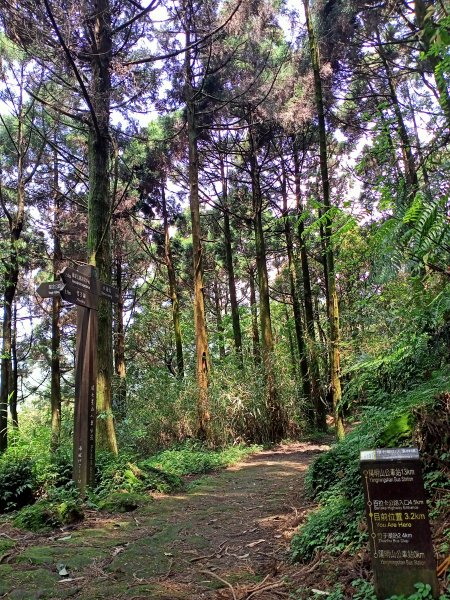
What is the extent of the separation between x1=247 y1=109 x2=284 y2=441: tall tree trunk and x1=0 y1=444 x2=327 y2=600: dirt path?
6213 millimetres

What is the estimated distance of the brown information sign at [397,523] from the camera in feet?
8.59

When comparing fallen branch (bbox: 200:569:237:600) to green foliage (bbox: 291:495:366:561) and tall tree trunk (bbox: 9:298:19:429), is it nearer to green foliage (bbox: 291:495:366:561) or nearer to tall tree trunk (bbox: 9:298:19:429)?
green foliage (bbox: 291:495:366:561)

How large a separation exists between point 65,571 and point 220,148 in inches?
595

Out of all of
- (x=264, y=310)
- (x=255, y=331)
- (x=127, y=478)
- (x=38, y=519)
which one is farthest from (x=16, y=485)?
(x=255, y=331)

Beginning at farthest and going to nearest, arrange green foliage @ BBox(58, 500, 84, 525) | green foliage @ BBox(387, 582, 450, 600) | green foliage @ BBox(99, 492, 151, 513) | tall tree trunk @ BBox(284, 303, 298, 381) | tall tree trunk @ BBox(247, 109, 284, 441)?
tall tree trunk @ BBox(284, 303, 298, 381), tall tree trunk @ BBox(247, 109, 284, 441), green foliage @ BBox(99, 492, 151, 513), green foliage @ BBox(58, 500, 84, 525), green foliage @ BBox(387, 582, 450, 600)

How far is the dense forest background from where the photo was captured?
567 centimetres

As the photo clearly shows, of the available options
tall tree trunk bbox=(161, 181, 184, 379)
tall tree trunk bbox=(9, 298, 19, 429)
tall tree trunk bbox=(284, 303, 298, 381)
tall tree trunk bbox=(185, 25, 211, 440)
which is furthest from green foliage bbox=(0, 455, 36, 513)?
tall tree trunk bbox=(161, 181, 184, 379)

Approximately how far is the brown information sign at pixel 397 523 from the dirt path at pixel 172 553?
85cm


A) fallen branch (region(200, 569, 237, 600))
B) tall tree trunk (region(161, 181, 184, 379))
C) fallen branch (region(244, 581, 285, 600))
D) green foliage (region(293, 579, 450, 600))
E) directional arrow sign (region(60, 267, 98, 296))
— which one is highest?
tall tree trunk (region(161, 181, 184, 379))

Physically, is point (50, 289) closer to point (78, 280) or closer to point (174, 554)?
point (78, 280)

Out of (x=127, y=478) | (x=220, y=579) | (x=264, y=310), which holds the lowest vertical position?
(x=220, y=579)

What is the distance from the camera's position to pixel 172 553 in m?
4.38

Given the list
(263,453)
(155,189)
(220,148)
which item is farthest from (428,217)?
(155,189)

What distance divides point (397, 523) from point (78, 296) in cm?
505
